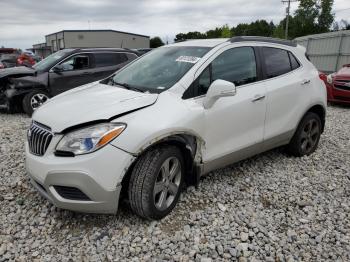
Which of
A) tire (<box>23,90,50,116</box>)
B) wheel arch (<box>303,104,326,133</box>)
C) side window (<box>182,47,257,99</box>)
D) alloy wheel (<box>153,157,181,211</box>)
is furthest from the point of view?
tire (<box>23,90,50,116</box>)

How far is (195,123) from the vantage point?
3207 millimetres

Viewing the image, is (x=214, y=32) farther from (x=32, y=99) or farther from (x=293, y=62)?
(x=293, y=62)

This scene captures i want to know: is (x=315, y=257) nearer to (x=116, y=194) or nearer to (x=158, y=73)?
(x=116, y=194)

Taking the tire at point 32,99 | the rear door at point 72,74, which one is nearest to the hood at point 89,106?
the tire at point 32,99

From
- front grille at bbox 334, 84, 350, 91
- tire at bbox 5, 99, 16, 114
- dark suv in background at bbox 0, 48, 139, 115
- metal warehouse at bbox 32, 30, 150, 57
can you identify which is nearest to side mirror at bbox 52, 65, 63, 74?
dark suv in background at bbox 0, 48, 139, 115

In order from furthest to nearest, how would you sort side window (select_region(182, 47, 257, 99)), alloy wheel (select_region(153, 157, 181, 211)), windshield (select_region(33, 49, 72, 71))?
windshield (select_region(33, 49, 72, 71)) < side window (select_region(182, 47, 257, 99)) < alloy wheel (select_region(153, 157, 181, 211))

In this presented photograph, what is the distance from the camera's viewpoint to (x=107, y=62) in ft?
29.0

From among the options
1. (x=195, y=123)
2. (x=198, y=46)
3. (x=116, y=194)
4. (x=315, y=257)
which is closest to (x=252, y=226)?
(x=315, y=257)

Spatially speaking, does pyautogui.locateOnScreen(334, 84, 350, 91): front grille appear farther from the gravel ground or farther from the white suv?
the gravel ground

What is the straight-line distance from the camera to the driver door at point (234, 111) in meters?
3.45

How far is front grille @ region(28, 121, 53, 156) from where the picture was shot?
116 inches

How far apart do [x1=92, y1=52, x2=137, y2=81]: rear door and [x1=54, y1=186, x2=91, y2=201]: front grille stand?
6.09 m

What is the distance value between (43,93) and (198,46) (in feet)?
17.3

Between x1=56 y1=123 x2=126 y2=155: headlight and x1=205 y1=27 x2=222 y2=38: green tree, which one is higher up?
x1=205 y1=27 x2=222 y2=38: green tree
